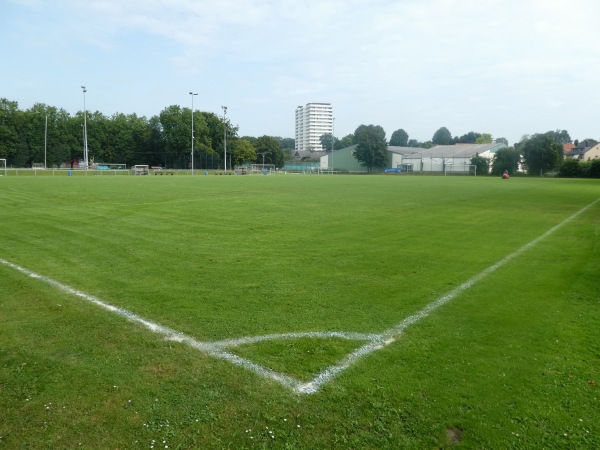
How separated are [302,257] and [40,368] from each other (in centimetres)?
543

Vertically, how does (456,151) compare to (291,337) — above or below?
above

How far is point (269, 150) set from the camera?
113 meters

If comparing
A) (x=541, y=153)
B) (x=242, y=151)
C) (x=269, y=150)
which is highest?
(x=269, y=150)

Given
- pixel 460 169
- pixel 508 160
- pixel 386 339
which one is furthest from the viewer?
pixel 460 169

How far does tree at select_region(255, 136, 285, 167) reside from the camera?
369 feet

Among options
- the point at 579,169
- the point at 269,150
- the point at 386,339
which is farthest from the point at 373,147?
the point at 386,339

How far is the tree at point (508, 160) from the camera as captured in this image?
78312 millimetres

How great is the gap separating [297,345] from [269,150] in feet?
361

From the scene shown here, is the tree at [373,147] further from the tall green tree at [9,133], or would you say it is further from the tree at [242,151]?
the tall green tree at [9,133]

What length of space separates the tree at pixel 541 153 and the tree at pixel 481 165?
9856 millimetres

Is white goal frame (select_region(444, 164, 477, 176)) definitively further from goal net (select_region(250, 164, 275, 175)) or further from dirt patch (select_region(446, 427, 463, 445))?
dirt patch (select_region(446, 427, 463, 445))

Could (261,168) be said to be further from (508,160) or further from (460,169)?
(508,160)

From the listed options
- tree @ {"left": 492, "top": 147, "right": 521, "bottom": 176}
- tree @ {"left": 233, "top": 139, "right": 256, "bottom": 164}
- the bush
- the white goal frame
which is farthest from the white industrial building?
tree @ {"left": 233, "top": 139, "right": 256, "bottom": 164}

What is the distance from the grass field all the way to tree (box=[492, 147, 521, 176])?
249 ft
